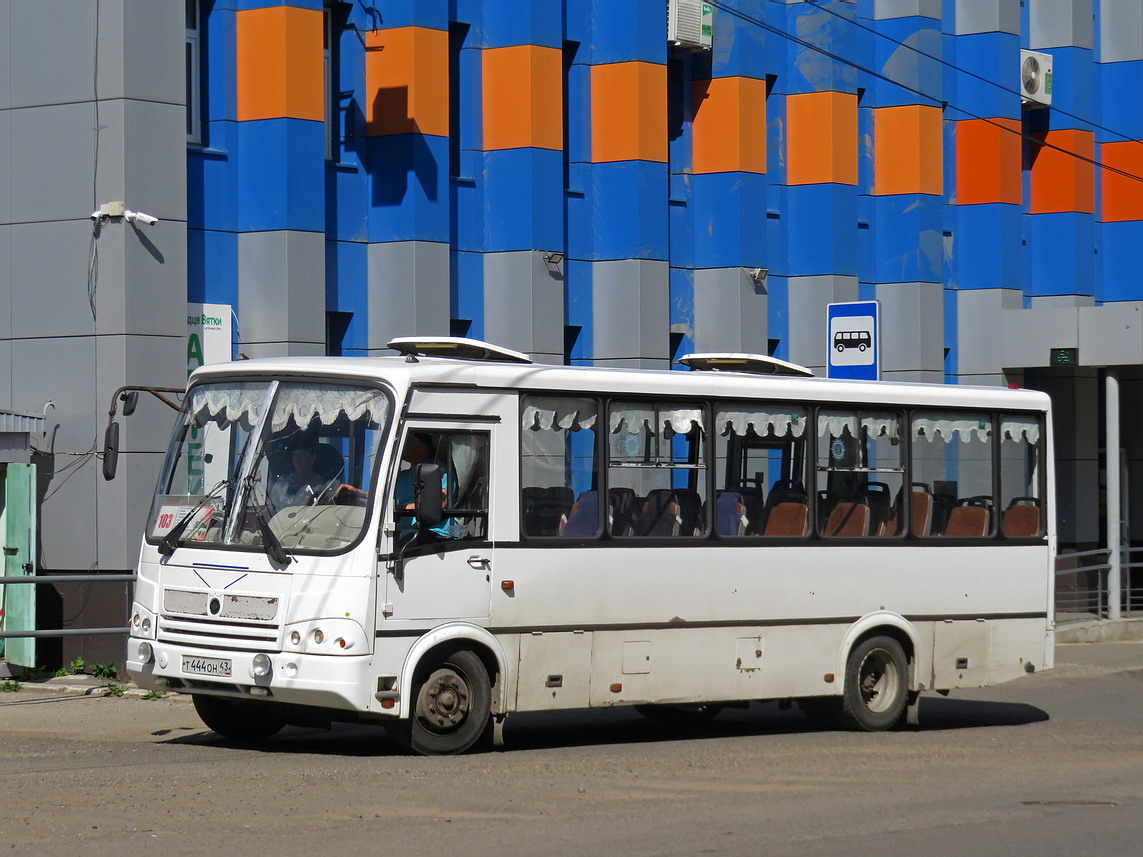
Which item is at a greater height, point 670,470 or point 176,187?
point 176,187

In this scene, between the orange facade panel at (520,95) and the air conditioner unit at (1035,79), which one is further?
the air conditioner unit at (1035,79)

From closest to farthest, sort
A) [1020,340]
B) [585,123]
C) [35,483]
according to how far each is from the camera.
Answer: [35,483]
[585,123]
[1020,340]

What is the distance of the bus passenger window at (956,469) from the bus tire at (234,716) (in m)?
5.45

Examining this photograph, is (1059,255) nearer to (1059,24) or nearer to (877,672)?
(1059,24)

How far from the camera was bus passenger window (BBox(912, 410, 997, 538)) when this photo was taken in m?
15.3

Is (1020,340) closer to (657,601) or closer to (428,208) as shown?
(428,208)

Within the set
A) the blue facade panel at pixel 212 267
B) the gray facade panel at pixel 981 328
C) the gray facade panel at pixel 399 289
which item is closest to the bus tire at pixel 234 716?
the blue facade panel at pixel 212 267

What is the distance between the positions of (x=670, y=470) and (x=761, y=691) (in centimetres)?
175

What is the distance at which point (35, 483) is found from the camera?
1859 cm

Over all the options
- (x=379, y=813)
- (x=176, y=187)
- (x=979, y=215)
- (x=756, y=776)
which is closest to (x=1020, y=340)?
(x=979, y=215)

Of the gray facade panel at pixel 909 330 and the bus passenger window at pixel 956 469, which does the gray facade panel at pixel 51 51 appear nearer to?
the bus passenger window at pixel 956 469

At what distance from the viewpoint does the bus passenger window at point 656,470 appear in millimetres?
13344

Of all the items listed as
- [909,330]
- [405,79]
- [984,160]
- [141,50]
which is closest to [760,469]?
[141,50]

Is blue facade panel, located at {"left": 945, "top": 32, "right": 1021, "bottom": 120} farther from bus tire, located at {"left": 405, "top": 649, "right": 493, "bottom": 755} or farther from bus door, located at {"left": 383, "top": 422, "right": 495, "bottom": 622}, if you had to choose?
bus tire, located at {"left": 405, "top": 649, "right": 493, "bottom": 755}
